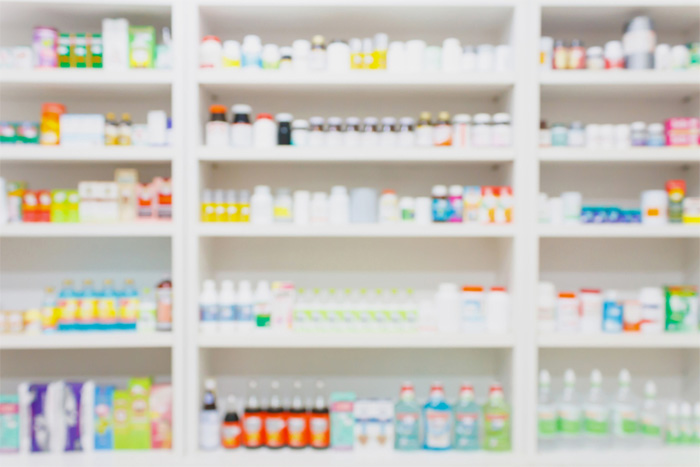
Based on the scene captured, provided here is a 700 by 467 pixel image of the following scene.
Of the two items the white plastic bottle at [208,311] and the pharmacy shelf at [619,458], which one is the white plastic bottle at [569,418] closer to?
the pharmacy shelf at [619,458]

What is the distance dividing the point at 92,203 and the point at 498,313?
Result: 1760mm

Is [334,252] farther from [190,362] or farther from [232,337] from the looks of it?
[190,362]

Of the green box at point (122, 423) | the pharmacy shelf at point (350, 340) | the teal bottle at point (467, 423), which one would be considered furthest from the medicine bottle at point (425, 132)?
the green box at point (122, 423)

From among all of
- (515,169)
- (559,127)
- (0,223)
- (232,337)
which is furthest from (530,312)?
(0,223)

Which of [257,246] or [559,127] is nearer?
[559,127]

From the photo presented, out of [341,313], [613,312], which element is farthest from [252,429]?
[613,312]

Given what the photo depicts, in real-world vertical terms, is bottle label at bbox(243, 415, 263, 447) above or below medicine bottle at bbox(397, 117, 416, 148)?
below

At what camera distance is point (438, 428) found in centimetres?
236

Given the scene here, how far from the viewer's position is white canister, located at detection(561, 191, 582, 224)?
7.80ft

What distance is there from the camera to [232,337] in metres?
2.33

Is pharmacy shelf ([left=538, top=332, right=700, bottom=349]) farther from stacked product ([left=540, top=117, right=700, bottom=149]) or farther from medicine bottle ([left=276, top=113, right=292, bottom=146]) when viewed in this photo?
medicine bottle ([left=276, top=113, right=292, bottom=146])

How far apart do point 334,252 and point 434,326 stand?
A: 62 cm

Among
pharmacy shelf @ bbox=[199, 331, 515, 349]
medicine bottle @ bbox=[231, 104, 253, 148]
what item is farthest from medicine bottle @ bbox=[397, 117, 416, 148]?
pharmacy shelf @ bbox=[199, 331, 515, 349]

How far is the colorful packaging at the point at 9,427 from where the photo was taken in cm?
234
